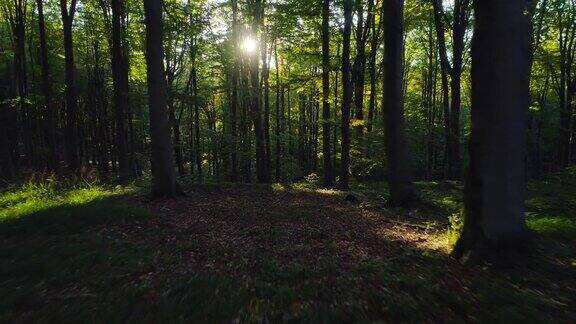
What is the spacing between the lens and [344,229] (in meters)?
8.84

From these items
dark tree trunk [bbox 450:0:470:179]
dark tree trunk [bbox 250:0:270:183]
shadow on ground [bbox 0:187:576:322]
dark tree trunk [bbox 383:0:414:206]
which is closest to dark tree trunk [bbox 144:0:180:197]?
shadow on ground [bbox 0:187:576:322]

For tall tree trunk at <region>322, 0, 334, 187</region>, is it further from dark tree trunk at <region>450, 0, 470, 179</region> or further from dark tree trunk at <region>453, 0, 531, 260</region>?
dark tree trunk at <region>453, 0, 531, 260</region>

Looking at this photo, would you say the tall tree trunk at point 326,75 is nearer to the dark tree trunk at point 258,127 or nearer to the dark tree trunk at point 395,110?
the dark tree trunk at point 258,127

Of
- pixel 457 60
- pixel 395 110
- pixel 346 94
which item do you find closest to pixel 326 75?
pixel 346 94

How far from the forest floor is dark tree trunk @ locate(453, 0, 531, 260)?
493mm

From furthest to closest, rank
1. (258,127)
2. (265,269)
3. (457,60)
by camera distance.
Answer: (258,127) < (457,60) < (265,269)

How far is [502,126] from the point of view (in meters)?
5.70

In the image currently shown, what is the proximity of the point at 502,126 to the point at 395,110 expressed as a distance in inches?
246

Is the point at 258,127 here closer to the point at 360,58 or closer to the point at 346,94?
the point at 346,94

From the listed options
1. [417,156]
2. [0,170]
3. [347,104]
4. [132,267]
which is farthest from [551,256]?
[417,156]

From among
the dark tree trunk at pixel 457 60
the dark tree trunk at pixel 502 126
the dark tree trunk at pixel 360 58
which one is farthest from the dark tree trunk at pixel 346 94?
the dark tree trunk at pixel 502 126

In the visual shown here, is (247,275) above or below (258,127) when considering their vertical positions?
below

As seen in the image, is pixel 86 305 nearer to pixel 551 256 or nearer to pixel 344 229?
pixel 344 229

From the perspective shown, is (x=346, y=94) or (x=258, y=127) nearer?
(x=346, y=94)
